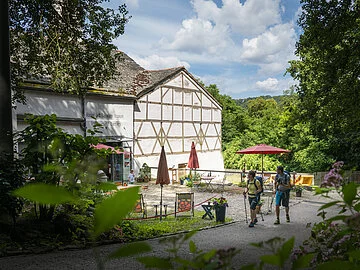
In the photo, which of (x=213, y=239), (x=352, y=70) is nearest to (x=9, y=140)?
(x=213, y=239)

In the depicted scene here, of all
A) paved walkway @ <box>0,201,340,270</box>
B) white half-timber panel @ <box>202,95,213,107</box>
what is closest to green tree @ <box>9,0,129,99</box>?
paved walkway @ <box>0,201,340,270</box>

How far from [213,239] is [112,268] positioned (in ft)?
10.2

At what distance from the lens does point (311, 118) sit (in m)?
14.7

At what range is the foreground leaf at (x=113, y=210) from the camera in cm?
55

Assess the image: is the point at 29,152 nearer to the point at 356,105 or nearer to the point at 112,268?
the point at 112,268

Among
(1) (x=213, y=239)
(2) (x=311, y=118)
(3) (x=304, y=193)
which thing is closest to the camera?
(1) (x=213, y=239)

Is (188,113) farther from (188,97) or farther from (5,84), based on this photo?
(5,84)

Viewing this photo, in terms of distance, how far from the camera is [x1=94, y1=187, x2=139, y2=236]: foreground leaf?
55 centimetres

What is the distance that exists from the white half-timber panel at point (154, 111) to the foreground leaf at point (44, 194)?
2148 centimetres

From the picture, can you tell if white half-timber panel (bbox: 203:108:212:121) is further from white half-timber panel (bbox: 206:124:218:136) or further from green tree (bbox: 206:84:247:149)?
green tree (bbox: 206:84:247:149)

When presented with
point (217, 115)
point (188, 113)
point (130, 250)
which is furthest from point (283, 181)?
point (217, 115)

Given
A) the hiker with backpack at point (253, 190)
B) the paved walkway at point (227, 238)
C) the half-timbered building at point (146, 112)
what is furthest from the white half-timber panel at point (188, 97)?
the hiker with backpack at point (253, 190)

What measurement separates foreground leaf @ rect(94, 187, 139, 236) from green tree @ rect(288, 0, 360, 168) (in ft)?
28.7

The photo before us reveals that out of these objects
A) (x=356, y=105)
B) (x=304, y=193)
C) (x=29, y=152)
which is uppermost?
(x=356, y=105)
